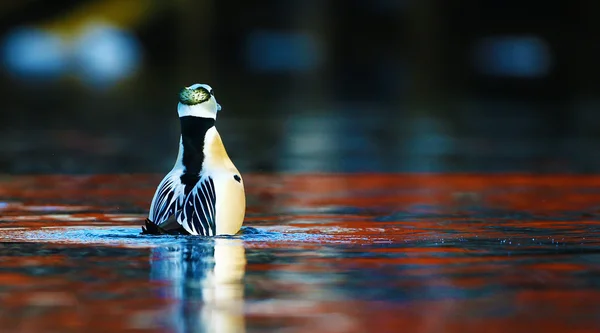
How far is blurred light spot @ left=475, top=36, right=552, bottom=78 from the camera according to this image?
4003 cm

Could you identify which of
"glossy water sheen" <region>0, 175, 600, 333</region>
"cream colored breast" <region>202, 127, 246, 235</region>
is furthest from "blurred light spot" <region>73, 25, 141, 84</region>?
"cream colored breast" <region>202, 127, 246, 235</region>

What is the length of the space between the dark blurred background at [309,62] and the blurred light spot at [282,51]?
4 cm

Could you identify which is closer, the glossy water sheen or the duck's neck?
the glossy water sheen

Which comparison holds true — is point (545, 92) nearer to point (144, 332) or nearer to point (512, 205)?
point (512, 205)

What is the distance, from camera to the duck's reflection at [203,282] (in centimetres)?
806

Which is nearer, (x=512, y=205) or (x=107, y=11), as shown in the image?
(x=512, y=205)

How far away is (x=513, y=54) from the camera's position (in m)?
40.3

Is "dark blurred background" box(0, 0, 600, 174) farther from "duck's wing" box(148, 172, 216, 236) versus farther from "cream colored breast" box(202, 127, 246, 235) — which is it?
"duck's wing" box(148, 172, 216, 236)

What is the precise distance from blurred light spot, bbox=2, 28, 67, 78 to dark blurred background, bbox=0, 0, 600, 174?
38 millimetres

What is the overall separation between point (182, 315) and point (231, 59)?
31.7 m

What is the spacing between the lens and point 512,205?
1571cm

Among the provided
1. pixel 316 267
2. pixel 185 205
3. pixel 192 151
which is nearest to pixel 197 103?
pixel 192 151

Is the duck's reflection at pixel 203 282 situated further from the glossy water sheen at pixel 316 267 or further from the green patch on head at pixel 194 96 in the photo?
the green patch on head at pixel 194 96

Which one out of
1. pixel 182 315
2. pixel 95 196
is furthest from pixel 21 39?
pixel 182 315
